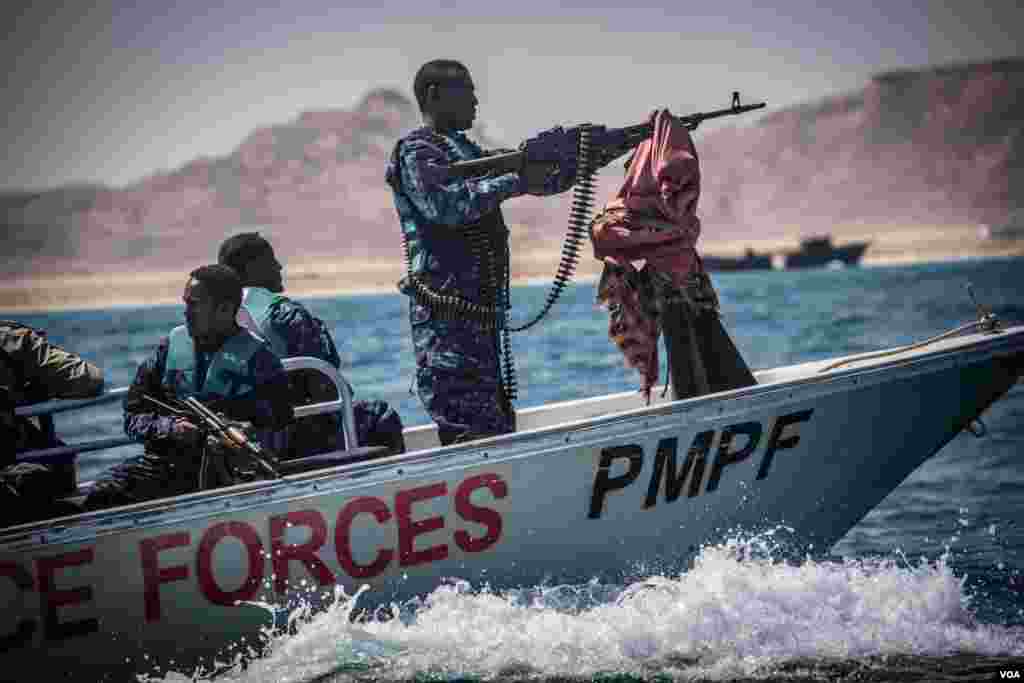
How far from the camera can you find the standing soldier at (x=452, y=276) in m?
6.78

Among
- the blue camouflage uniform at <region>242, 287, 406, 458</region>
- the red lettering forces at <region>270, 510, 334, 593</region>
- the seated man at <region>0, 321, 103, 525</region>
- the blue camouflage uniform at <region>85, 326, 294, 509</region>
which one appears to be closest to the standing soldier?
the blue camouflage uniform at <region>242, 287, 406, 458</region>

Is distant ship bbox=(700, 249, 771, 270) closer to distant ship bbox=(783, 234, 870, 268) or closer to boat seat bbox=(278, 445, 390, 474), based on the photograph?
distant ship bbox=(783, 234, 870, 268)

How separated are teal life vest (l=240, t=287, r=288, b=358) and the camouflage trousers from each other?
69 cm

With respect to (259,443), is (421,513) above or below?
below

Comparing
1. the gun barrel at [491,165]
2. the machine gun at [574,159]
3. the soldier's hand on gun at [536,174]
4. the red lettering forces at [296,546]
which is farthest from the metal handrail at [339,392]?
the soldier's hand on gun at [536,174]

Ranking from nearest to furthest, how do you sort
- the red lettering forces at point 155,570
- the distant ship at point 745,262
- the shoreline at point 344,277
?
the red lettering forces at point 155,570 → the distant ship at point 745,262 → the shoreline at point 344,277

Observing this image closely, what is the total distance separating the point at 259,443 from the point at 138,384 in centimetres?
64

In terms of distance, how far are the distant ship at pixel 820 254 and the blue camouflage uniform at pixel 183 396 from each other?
97063 mm

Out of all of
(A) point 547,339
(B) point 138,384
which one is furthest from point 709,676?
(A) point 547,339

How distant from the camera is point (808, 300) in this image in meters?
48.7

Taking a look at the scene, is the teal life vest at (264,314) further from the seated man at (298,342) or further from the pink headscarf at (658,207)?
the pink headscarf at (658,207)

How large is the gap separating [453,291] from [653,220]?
1.07 metres

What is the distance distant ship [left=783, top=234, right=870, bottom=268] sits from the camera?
101 m

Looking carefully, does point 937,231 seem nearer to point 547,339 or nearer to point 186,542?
point 547,339
